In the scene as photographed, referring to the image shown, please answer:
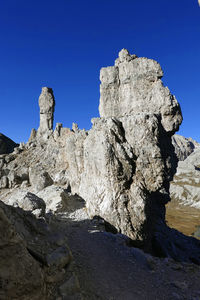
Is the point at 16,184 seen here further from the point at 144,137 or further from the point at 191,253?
the point at 191,253

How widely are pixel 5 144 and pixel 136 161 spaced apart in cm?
10968

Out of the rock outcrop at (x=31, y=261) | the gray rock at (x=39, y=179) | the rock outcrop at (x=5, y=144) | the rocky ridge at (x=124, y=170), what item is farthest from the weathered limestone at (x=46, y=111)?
the rock outcrop at (x=31, y=261)

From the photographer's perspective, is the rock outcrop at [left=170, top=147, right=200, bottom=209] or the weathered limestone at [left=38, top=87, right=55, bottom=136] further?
the rock outcrop at [left=170, top=147, right=200, bottom=209]

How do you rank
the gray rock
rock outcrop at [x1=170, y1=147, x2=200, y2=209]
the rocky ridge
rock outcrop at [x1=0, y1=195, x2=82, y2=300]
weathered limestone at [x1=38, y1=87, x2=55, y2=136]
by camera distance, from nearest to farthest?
rock outcrop at [x1=0, y1=195, x2=82, y2=300]
the rocky ridge
the gray rock
weathered limestone at [x1=38, y1=87, x2=55, y2=136]
rock outcrop at [x1=170, y1=147, x2=200, y2=209]

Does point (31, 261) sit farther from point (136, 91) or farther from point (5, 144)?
point (5, 144)

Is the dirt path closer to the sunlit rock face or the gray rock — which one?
the sunlit rock face

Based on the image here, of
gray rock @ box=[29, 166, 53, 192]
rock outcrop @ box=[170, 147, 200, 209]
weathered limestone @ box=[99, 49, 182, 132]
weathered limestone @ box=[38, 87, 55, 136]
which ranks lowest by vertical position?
rock outcrop @ box=[170, 147, 200, 209]

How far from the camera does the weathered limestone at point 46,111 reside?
89.4m

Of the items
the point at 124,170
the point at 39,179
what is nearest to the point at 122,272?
the point at 124,170

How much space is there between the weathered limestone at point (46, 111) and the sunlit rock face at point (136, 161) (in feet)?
195

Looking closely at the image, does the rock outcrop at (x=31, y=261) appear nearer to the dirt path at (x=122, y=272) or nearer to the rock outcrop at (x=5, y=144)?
the dirt path at (x=122, y=272)

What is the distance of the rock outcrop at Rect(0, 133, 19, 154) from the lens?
378ft

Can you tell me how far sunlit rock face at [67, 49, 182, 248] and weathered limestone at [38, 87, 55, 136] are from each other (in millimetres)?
59512

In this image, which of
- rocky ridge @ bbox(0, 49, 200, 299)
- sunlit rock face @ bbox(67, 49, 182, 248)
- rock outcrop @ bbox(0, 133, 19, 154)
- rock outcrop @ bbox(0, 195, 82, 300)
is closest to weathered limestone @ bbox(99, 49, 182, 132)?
rocky ridge @ bbox(0, 49, 200, 299)
